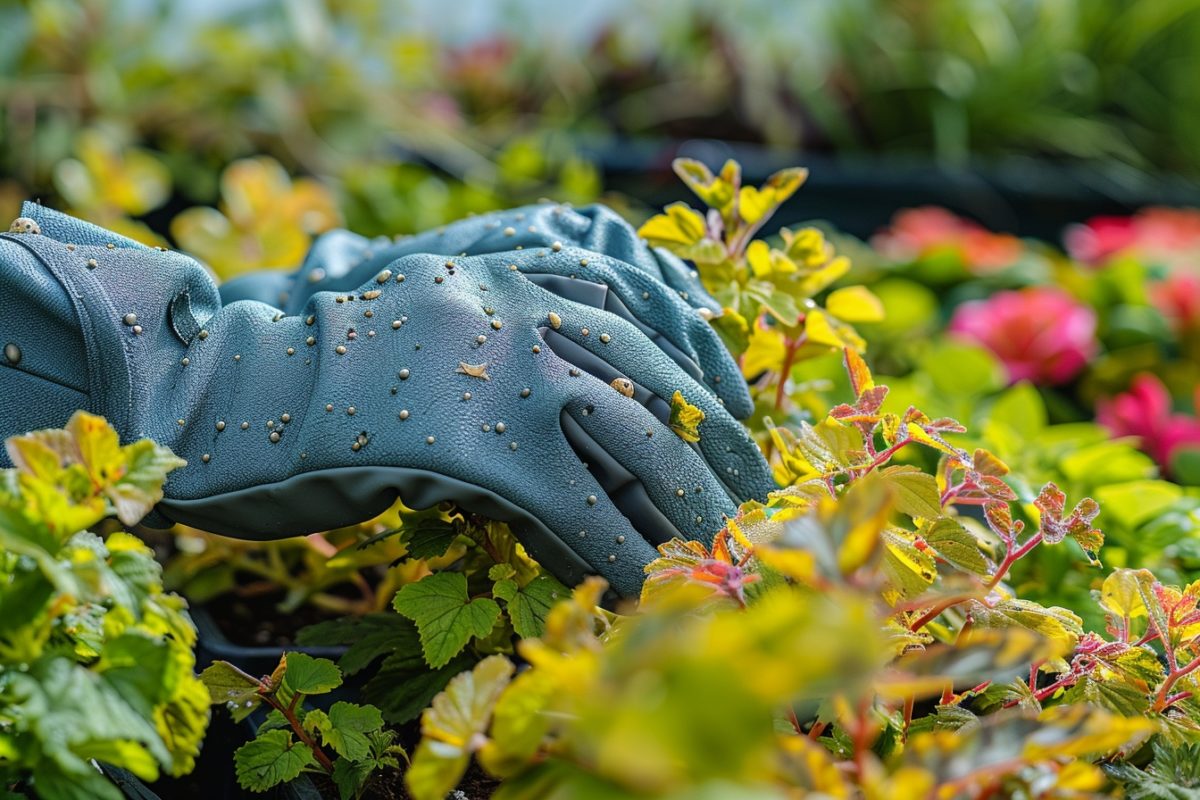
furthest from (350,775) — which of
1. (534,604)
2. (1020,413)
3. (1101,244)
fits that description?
(1101,244)

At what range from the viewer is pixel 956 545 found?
59 cm

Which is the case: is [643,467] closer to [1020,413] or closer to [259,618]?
[259,618]

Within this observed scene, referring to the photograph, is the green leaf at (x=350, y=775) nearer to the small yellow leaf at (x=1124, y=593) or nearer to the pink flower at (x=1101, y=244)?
the small yellow leaf at (x=1124, y=593)

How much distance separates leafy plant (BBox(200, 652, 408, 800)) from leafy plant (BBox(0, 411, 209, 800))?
10 cm

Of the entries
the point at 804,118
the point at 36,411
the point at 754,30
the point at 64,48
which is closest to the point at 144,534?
the point at 36,411

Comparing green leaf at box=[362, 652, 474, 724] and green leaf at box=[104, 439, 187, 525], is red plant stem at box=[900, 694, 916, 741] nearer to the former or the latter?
green leaf at box=[362, 652, 474, 724]

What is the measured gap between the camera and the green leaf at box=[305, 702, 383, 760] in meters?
0.59

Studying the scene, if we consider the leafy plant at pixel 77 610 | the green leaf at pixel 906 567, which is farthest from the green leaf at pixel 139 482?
the green leaf at pixel 906 567

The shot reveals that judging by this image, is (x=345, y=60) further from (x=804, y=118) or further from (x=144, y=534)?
(x=144, y=534)

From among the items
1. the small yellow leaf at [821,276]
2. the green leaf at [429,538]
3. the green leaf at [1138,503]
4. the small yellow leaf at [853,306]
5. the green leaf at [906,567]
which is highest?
the small yellow leaf at [821,276]

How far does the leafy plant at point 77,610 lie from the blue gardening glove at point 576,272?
0.30m

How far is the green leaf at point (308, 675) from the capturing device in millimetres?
604

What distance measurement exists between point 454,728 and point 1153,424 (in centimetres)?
98

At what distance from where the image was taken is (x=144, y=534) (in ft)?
3.14
